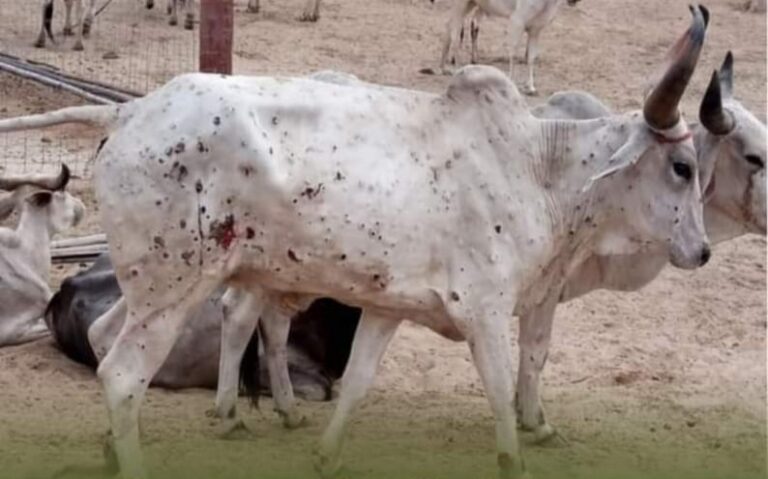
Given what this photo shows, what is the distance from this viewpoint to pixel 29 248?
8672mm

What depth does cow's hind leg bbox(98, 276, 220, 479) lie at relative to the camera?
5949mm

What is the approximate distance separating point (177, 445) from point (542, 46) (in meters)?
11.9

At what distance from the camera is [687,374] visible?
321 inches

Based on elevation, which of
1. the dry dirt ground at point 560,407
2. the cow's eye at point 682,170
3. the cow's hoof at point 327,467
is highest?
the cow's eye at point 682,170

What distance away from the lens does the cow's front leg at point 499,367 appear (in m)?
6.14

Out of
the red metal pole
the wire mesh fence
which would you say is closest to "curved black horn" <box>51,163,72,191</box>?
the red metal pole

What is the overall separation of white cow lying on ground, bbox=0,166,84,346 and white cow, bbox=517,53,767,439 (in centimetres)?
261

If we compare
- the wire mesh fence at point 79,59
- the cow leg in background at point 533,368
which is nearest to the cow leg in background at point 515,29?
the wire mesh fence at point 79,59

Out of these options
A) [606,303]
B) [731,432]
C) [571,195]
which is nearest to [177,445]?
[571,195]

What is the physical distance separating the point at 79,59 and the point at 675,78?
10.6m

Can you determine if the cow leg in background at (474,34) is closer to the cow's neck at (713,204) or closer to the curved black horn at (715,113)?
the cow's neck at (713,204)

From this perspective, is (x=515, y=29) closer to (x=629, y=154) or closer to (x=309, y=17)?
(x=309, y=17)

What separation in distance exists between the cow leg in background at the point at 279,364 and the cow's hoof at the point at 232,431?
20 cm

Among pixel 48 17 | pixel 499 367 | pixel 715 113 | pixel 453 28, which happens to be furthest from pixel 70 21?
pixel 499 367
